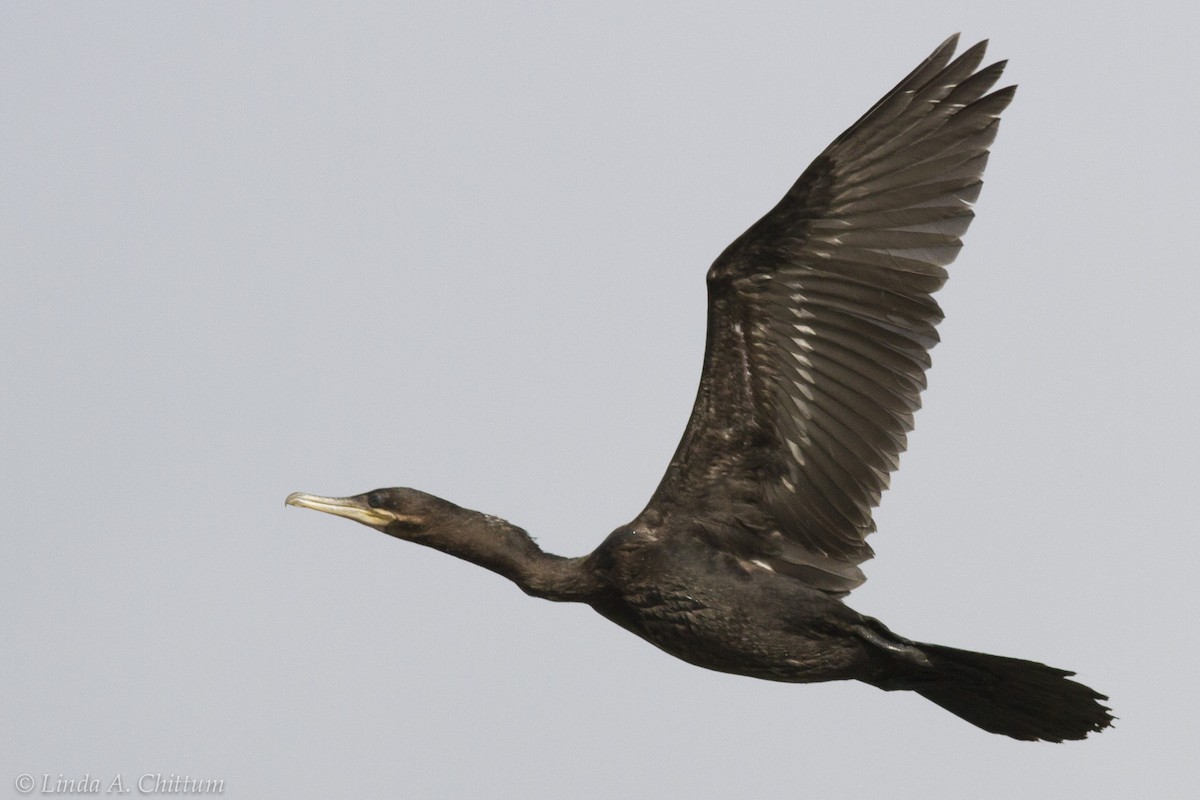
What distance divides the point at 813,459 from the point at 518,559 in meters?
1.51

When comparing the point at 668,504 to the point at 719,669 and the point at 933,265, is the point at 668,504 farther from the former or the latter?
the point at 933,265

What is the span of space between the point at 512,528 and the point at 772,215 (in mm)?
2014

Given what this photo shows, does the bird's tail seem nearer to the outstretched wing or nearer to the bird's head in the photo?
the outstretched wing

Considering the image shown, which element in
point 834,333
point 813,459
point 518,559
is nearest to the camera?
point 834,333

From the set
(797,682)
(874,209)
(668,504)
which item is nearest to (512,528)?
(668,504)

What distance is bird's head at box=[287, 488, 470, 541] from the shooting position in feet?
38.1

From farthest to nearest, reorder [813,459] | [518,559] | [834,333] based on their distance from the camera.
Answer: [518,559], [813,459], [834,333]

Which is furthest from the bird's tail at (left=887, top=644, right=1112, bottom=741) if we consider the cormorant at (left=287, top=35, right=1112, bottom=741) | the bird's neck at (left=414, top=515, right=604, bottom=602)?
the bird's neck at (left=414, top=515, right=604, bottom=602)

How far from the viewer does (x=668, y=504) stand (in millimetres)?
11547

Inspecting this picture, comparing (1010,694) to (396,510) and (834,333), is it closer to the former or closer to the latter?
(834,333)

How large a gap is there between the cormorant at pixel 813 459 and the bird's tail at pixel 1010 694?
10mm

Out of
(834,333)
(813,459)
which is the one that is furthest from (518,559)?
(834,333)

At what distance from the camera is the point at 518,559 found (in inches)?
456

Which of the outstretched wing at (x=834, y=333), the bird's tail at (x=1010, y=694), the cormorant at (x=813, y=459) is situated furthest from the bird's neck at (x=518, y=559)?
the bird's tail at (x=1010, y=694)
